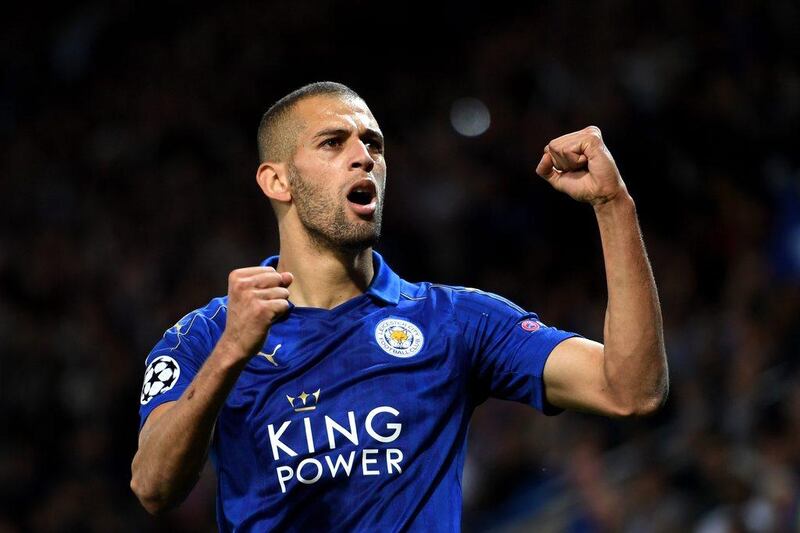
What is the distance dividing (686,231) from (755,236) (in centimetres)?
47

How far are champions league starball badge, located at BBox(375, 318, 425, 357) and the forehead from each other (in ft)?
2.06

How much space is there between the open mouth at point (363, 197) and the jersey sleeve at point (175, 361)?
1.86 ft

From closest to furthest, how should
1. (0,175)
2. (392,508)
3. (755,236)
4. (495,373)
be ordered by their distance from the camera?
1. (392,508)
2. (495,373)
3. (755,236)
4. (0,175)

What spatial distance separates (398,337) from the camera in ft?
12.0

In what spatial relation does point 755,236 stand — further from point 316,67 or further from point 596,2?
point 316,67

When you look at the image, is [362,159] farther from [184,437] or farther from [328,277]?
[184,437]

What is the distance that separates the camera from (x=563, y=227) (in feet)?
26.5

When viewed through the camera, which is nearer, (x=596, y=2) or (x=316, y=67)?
(x=596, y=2)

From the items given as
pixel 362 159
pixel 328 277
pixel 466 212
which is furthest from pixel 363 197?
pixel 466 212

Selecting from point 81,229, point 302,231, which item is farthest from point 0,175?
point 302,231

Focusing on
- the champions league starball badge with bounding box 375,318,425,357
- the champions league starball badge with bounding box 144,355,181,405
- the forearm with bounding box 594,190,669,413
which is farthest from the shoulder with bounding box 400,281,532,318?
the champions league starball badge with bounding box 144,355,181,405

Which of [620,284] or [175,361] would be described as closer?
[620,284]

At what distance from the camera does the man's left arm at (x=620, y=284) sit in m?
3.25

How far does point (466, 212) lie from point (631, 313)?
5417 mm
